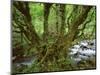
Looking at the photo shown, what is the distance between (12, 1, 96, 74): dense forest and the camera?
7.54ft

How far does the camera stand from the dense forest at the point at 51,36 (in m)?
2.30

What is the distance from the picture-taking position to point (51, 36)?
239 centimetres

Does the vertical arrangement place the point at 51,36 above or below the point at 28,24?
below

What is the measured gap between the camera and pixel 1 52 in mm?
2229

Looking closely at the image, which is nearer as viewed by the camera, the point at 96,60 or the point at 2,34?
the point at 2,34

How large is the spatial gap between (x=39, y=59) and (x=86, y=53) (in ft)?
1.89

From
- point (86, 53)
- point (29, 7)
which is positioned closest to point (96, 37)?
point (86, 53)

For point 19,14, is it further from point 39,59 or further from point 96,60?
point 96,60

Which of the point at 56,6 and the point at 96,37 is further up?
the point at 56,6

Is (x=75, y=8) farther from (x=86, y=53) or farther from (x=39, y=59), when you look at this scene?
(x=39, y=59)

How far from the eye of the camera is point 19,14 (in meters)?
2.29

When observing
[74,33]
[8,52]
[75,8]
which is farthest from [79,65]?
[8,52]

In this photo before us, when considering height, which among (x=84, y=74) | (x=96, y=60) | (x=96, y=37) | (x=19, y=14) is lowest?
(x=84, y=74)

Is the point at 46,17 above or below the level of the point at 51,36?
above
